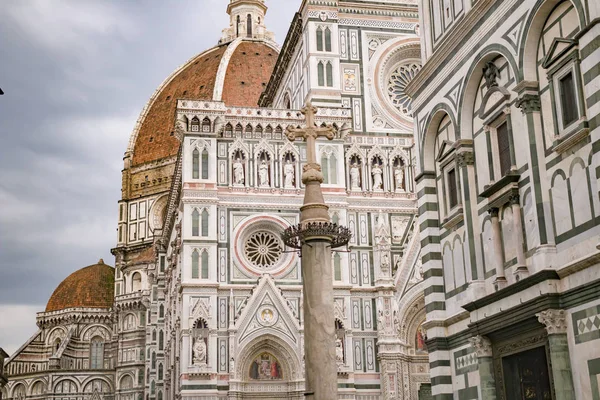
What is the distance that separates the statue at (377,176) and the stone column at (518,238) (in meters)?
26.7

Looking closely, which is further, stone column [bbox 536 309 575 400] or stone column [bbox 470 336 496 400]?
stone column [bbox 470 336 496 400]

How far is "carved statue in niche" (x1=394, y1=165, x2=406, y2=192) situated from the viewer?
41.9m

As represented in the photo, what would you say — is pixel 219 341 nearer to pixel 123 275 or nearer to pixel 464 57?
pixel 464 57

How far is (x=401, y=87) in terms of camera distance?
4491cm

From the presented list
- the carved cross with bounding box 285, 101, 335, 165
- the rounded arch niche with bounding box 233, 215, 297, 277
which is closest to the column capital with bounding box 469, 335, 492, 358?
the carved cross with bounding box 285, 101, 335, 165

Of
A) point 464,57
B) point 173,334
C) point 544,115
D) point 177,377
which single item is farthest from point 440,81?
point 173,334

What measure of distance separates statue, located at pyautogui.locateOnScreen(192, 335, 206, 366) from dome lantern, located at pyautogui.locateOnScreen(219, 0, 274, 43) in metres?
61.2

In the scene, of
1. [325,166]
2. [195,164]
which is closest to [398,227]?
[325,166]

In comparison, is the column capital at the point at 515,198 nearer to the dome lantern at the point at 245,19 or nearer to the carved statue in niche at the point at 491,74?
the carved statue in niche at the point at 491,74

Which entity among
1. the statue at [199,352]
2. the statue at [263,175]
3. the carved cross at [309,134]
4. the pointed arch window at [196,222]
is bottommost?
the statue at [199,352]

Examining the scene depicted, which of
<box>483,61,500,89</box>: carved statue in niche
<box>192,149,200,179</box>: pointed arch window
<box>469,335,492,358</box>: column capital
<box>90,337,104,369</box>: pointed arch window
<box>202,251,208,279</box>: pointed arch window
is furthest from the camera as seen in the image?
<box>90,337,104,369</box>: pointed arch window

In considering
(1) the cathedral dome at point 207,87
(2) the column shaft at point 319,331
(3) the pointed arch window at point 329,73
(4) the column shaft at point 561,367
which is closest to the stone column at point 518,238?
(4) the column shaft at point 561,367

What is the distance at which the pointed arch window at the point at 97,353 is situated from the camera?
241ft

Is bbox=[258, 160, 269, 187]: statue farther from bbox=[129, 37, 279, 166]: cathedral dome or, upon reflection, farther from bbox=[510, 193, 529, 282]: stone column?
bbox=[129, 37, 279, 166]: cathedral dome
